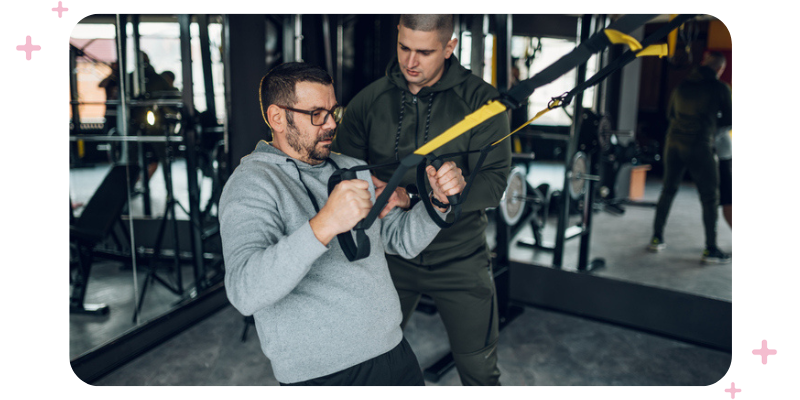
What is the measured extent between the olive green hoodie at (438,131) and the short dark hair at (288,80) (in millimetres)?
556

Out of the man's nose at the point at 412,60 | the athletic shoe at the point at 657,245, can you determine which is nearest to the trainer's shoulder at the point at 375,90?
the man's nose at the point at 412,60

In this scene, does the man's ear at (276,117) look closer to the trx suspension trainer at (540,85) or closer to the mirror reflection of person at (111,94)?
the trx suspension trainer at (540,85)

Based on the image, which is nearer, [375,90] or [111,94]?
[375,90]

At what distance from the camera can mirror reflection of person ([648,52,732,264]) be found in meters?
3.73

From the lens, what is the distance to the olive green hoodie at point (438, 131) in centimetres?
169

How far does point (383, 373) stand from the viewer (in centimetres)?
130

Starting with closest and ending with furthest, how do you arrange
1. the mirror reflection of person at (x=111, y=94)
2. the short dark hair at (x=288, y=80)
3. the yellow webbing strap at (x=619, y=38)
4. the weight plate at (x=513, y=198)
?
1. the yellow webbing strap at (x=619, y=38)
2. the short dark hair at (x=288, y=80)
3. the mirror reflection of person at (x=111, y=94)
4. the weight plate at (x=513, y=198)

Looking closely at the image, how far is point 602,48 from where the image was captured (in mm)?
1027

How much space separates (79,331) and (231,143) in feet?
4.58

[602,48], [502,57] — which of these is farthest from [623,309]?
[602,48]

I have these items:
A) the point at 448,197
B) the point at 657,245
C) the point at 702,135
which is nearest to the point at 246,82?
the point at 448,197

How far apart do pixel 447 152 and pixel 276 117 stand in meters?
0.67

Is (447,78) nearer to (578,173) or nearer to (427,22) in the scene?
(427,22)
